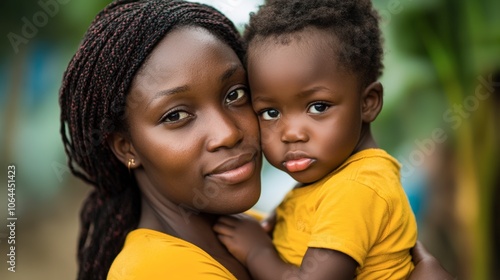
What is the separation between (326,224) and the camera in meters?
2.11

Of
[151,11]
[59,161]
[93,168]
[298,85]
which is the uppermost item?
[151,11]

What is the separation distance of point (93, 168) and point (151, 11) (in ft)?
2.30

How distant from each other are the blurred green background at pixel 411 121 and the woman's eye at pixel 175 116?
1519 millimetres

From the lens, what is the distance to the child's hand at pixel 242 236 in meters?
2.46

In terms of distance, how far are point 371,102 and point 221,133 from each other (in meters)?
0.60

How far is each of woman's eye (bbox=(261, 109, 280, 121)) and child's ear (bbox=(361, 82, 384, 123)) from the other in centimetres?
33

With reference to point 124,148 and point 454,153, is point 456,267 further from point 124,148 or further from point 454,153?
point 124,148

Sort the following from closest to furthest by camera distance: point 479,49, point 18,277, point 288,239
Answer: point 288,239 < point 479,49 < point 18,277

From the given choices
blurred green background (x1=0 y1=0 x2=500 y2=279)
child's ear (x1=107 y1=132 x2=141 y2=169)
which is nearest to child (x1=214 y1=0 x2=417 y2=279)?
child's ear (x1=107 y1=132 x2=141 y2=169)

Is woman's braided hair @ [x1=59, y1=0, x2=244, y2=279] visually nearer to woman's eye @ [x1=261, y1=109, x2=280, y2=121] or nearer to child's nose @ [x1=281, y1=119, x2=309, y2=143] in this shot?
woman's eye @ [x1=261, y1=109, x2=280, y2=121]

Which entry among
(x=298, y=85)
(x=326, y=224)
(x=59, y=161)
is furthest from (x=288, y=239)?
(x=59, y=161)

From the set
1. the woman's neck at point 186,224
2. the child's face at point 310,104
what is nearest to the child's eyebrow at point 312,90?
Result: the child's face at point 310,104

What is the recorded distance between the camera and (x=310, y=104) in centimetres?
229

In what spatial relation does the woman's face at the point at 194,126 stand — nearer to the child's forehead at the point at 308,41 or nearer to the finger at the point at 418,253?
the child's forehead at the point at 308,41
